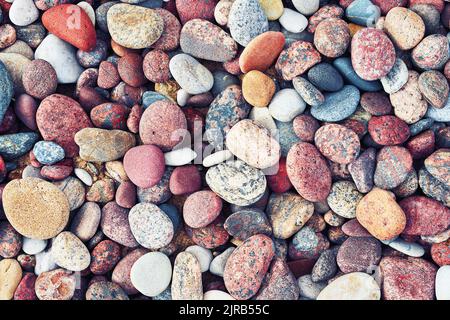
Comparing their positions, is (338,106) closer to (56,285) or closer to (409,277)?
(409,277)

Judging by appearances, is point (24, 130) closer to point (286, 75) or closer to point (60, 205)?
point (60, 205)

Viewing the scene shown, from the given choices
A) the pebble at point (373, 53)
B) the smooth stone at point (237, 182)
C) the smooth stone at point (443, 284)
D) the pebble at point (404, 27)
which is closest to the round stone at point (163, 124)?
the smooth stone at point (237, 182)

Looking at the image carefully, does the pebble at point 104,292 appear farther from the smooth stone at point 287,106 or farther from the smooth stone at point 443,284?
the smooth stone at point 443,284

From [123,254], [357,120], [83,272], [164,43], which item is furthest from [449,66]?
[83,272]

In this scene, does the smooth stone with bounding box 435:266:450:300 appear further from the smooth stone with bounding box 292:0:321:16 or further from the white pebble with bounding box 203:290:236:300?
the smooth stone with bounding box 292:0:321:16

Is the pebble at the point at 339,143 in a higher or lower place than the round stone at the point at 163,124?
higher

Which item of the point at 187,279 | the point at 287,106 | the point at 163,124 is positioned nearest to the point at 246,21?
the point at 287,106
